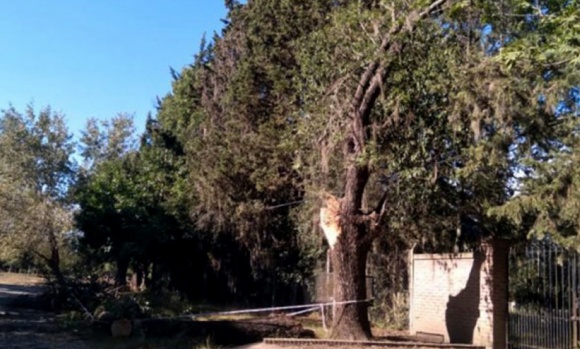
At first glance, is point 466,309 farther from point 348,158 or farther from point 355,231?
point 348,158

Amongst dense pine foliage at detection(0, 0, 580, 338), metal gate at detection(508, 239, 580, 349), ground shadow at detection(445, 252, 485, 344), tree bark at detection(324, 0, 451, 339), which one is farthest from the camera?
ground shadow at detection(445, 252, 485, 344)

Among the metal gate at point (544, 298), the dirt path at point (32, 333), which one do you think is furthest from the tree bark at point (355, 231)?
the dirt path at point (32, 333)

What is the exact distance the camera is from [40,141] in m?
51.9

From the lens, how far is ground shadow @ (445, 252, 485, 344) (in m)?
15.7

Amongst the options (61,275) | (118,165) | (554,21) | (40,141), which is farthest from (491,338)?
(40,141)

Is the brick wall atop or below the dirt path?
atop

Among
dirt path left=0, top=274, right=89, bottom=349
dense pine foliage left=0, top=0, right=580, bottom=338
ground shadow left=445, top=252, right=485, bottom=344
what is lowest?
dirt path left=0, top=274, right=89, bottom=349

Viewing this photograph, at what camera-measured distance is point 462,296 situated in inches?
637

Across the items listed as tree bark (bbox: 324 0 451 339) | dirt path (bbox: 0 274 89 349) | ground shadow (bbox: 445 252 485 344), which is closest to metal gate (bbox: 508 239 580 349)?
ground shadow (bbox: 445 252 485 344)

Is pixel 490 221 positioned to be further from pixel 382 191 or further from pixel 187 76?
pixel 187 76

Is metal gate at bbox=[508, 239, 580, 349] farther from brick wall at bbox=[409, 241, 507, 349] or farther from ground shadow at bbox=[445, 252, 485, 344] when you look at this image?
ground shadow at bbox=[445, 252, 485, 344]

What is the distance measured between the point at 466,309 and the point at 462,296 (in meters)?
0.34

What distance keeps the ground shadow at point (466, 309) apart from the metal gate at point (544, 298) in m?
0.84

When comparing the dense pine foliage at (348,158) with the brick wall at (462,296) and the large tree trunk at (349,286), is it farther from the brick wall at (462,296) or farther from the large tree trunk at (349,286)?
Result: the brick wall at (462,296)
